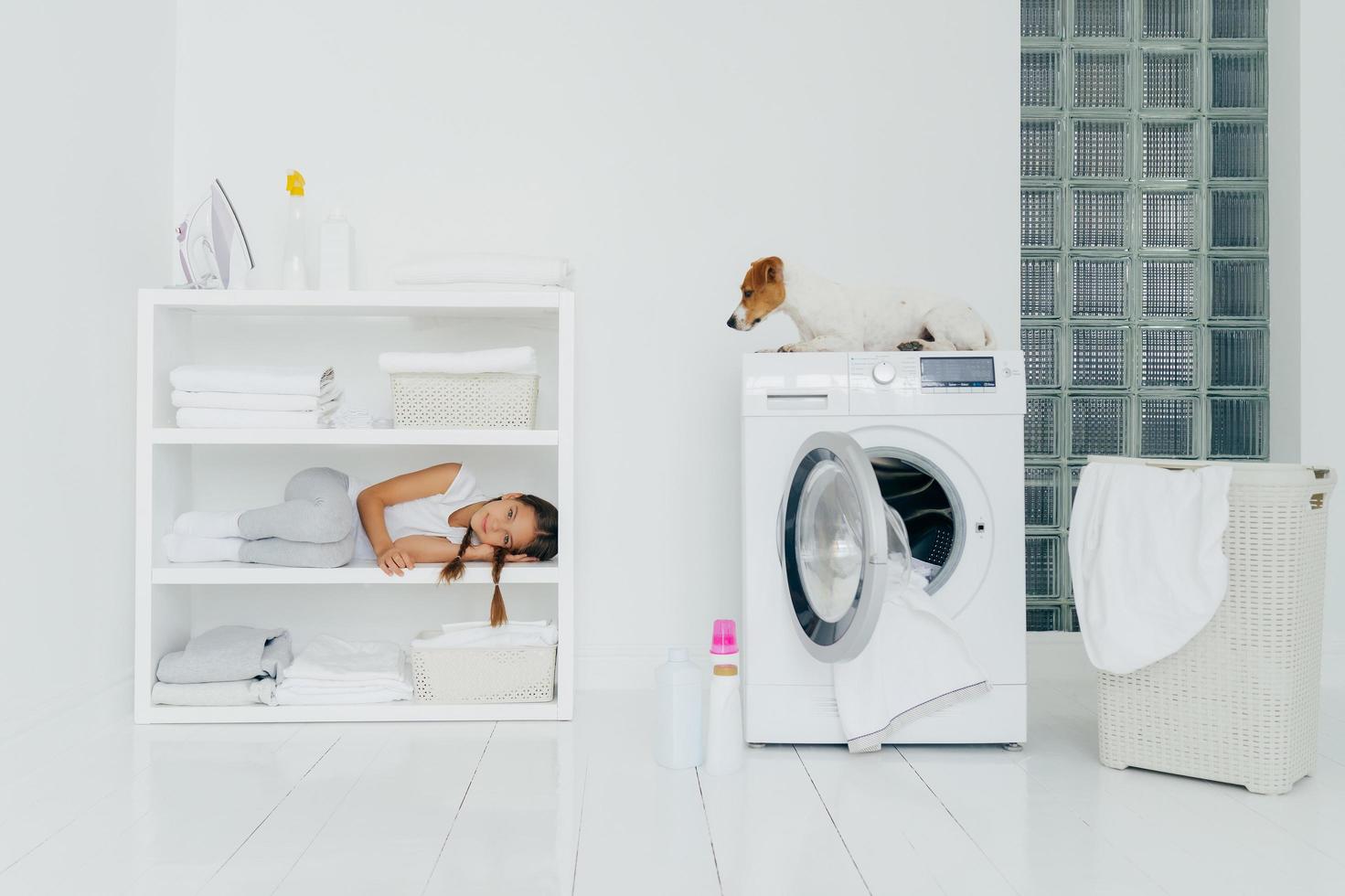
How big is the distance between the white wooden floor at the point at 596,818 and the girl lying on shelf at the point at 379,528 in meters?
0.38

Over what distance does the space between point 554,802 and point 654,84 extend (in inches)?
73.1

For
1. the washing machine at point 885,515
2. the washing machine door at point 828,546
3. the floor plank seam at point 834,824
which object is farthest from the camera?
the washing machine at point 885,515

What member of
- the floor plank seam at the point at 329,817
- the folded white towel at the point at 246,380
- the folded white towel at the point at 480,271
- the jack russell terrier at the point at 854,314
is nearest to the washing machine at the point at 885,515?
the jack russell terrier at the point at 854,314

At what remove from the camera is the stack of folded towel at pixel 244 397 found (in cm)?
232

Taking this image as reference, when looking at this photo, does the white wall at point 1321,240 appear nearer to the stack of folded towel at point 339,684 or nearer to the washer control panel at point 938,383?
the washer control panel at point 938,383

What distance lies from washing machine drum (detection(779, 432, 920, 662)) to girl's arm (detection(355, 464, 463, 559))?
865 mm

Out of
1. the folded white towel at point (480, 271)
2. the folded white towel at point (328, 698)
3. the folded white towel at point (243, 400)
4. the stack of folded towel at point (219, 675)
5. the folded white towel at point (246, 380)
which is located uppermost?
the folded white towel at point (480, 271)

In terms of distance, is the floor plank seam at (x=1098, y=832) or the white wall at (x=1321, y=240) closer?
the floor plank seam at (x=1098, y=832)

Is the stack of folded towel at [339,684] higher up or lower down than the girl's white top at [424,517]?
lower down

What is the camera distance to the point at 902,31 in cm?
275

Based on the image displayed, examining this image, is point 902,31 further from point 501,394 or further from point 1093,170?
point 501,394

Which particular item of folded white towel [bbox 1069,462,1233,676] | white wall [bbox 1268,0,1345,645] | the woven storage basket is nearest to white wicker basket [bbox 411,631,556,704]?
folded white towel [bbox 1069,462,1233,676]

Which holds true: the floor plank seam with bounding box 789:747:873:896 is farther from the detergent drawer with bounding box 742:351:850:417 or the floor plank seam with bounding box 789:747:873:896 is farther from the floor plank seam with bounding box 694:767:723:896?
the detergent drawer with bounding box 742:351:850:417

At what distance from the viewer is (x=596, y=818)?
1711 mm
